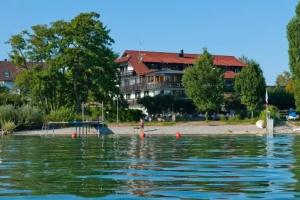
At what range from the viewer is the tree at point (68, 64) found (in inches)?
3440

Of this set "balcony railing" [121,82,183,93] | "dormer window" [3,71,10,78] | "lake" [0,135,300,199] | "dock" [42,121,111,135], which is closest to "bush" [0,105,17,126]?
"dock" [42,121,111,135]

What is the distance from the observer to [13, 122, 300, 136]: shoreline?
2552 inches

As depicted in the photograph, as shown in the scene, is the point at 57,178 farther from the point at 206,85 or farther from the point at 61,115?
the point at 206,85

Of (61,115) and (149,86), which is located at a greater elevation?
(149,86)

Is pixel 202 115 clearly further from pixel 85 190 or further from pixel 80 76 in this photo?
pixel 85 190

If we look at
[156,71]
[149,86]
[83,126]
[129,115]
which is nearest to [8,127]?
[83,126]

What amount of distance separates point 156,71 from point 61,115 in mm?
34539

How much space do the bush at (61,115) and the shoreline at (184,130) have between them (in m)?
5.23

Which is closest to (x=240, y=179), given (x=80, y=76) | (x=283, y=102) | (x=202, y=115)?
(x=80, y=76)

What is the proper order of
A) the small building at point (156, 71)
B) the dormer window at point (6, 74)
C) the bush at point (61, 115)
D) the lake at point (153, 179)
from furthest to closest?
the dormer window at point (6, 74) → the small building at point (156, 71) → the bush at point (61, 115) → the lake at point (153, 179)

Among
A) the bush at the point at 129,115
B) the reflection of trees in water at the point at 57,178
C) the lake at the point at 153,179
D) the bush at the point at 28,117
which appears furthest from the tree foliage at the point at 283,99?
the reflection of trees in water at the point at 57,178

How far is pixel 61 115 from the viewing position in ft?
268

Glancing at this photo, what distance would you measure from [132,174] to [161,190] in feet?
14.7

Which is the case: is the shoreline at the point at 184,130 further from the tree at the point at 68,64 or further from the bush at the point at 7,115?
the tree at the point at 68,64
